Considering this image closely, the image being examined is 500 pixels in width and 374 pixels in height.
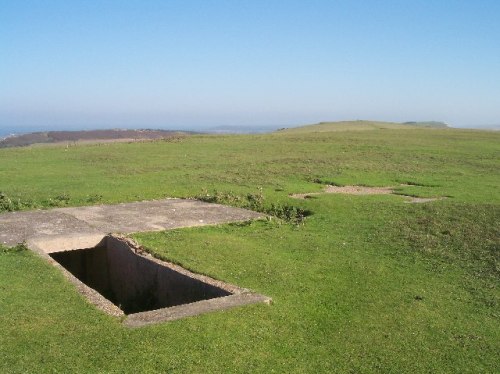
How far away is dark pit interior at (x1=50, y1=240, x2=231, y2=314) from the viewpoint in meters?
11.2

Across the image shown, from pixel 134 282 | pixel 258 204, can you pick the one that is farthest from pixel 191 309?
pixel 258 204

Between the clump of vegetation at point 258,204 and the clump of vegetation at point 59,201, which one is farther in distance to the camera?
the clump of vegetation at point 59,201

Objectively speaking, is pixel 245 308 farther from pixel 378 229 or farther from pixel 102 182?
pixel 102 182

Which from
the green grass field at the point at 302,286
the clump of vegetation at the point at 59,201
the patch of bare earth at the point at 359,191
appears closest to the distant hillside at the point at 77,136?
the green grass field at the point at 302,286

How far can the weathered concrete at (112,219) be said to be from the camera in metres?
15.0

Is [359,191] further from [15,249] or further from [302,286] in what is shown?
[15,249]

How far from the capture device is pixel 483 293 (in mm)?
10711

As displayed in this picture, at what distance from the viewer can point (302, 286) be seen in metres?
10.8

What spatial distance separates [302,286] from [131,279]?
15.1 feet

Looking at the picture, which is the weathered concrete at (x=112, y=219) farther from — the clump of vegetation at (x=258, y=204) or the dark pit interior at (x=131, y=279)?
the dark pit interior at (x=131, y=279)

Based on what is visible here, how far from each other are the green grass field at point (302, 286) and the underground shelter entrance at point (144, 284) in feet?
1.34

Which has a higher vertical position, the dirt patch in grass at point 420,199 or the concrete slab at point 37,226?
the concrete slab at point 37,226

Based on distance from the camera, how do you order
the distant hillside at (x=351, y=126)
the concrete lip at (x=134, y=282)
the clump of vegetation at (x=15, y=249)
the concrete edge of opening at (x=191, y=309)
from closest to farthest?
the concrete edge of opening at (x=191, y=309)
the concrete lip at (x=134, y=282)
the clump of vegetation at (x=15, y=249)
the distant hillside at (x=351, y=126)

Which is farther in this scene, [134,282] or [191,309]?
[134,282]
